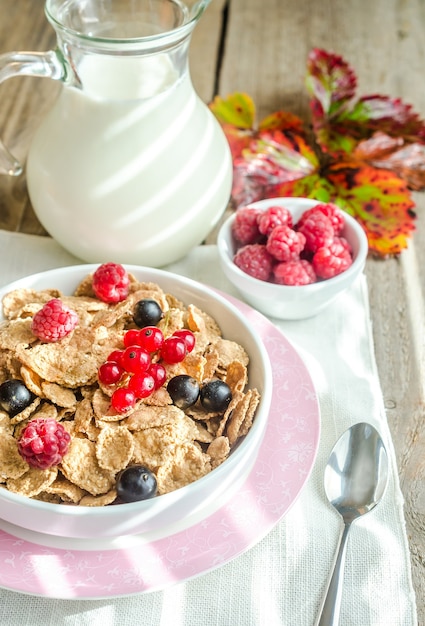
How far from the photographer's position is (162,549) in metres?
0.84

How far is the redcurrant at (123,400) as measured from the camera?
34.6 inches

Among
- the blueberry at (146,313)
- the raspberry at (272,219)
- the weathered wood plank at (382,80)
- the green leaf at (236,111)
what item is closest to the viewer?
the blueberry at (146,313)

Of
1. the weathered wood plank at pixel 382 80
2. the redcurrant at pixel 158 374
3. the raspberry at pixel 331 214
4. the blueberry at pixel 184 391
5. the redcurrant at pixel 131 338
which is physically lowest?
the weathered wood plank at pixel 382 80

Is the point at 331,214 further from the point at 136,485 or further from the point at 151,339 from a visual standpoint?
the point at 136,485

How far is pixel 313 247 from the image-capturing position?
1.22m

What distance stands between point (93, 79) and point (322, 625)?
2.76 feet

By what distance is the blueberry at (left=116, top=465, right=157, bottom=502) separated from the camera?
808 mm

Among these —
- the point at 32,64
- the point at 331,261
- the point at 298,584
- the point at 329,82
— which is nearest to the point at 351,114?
the point at 329,82

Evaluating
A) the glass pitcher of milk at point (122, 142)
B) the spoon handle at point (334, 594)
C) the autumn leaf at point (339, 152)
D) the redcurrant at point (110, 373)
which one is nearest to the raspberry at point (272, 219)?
the glass pitcher of milk at point (122, 142)

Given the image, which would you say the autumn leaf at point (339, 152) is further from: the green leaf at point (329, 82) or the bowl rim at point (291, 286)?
the bowl rim at point (291, 286)

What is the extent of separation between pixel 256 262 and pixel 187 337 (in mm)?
293

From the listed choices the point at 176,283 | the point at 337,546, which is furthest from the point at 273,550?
the point at 176,283

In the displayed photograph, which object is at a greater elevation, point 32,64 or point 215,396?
point 32,64

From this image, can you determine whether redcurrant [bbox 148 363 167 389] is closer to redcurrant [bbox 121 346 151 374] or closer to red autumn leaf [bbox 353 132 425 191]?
redcurrant [bbox 121 346 151 374]
